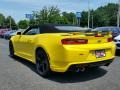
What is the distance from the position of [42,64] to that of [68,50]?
4.22ft

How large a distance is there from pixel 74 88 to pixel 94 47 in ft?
4.15

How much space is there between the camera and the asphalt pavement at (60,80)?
653cm

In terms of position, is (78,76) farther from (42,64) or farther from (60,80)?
(42,64)

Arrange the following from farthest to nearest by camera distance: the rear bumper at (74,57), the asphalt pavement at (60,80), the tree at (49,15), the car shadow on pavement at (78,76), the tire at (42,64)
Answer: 1. the tree at (49,15)
2. the tire at (42,64)
3. the car shadow on pavement at (78,76)
4. the rear bumper at (74,57)
5. the asphalt pavement at (60,80)

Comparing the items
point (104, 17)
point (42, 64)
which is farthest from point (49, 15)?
point (104, 17)

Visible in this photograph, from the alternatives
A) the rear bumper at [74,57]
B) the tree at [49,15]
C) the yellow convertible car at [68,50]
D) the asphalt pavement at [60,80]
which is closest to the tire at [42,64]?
the yellow convertible car at [68,50]

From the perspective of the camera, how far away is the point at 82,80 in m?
7.20

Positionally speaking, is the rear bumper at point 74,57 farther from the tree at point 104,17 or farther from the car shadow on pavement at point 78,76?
the tree at point 104,17

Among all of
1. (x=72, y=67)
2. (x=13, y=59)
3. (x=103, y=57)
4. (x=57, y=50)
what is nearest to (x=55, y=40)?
(x=57, y=50)

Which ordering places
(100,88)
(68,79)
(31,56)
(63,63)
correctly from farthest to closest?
(31,56)
(68,79)
(63,63)
(100,88)

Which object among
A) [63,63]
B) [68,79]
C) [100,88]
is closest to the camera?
[100,88]

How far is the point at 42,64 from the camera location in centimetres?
784

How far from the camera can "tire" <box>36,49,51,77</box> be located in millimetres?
7547

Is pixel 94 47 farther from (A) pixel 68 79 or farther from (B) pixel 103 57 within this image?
(A) pixel 68 79
